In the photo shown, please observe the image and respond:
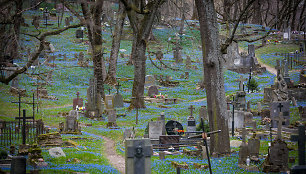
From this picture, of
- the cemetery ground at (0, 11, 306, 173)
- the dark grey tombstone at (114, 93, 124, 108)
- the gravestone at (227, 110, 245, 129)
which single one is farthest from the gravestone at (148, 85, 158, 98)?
the gravestone at (227, 110, 245, 129)

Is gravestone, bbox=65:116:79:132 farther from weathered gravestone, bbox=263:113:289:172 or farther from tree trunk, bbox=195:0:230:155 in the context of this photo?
weathered gravestone, bbox=263:113:289:172

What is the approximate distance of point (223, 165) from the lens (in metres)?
15.3

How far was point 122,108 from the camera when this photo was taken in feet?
101

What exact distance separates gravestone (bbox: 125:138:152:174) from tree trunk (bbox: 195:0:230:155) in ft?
20.2

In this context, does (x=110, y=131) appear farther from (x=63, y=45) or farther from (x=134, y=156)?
(x=63, y=45)

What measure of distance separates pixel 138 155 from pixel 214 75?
6.81 m

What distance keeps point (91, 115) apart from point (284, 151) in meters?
15.9

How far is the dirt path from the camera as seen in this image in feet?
50.6

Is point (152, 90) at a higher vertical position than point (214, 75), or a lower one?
lower

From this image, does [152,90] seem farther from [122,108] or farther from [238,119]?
[238,119]

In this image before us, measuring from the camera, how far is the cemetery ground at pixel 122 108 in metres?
15.5

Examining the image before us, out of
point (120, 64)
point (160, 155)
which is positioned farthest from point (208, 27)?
point (120, 64)

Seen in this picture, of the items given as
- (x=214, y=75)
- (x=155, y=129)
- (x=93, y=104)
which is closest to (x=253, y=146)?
(x=214, y=75)

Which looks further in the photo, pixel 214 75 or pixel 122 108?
pixel 122 108
